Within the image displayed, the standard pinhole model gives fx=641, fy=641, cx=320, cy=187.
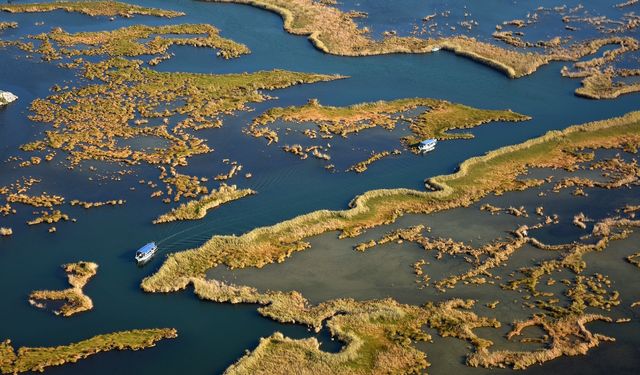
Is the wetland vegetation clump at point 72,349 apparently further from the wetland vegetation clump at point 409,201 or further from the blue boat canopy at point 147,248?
the blue boat canopy at point 147,248

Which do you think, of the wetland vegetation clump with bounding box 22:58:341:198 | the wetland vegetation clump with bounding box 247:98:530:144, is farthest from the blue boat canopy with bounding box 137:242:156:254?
the wetland vegetation clump with bounding box 247:98:530:144

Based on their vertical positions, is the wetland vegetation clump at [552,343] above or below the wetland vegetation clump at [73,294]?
above

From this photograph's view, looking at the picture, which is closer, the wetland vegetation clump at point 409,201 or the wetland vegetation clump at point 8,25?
the wetland vegetation clump at point 409,201

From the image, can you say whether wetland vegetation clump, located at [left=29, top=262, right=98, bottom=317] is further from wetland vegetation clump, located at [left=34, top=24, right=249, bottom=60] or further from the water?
wetland vegetation clump, located at [left=34, top=24, right=249, bottom=60]

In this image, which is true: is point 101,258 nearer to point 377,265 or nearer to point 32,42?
point 377,265

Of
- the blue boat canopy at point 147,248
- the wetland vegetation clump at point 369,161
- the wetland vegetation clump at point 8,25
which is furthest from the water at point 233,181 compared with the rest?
the wetland vegetation clump at point 8,25

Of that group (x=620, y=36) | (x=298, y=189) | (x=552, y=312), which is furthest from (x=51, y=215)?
(x=620, y=36)

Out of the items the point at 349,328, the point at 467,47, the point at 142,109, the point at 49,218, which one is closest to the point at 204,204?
the point at 49,218
